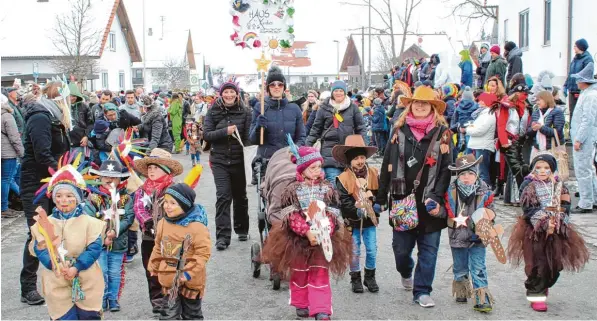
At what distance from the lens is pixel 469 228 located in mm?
6457

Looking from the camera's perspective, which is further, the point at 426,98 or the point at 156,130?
the point at 156,130

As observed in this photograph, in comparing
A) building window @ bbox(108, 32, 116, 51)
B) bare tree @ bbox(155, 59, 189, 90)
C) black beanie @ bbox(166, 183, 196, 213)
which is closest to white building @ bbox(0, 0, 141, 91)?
building window @ bbox(108, 32, 116, 51)

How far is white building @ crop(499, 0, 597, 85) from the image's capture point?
66.9ft

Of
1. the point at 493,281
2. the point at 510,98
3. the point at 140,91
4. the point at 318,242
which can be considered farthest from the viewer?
the point at 140,91

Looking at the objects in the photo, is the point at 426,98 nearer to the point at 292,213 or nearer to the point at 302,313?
the point at 292,213

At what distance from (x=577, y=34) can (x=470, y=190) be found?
1631cm

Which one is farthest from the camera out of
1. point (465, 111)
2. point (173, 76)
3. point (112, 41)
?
point (173, 76)

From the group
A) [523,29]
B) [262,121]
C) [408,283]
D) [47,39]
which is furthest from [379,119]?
[47,39]

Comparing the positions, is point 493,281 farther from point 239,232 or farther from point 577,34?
point 577,34

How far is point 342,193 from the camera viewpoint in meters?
6.80

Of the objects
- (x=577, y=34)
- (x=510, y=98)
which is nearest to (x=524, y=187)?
(x=510, y=98)

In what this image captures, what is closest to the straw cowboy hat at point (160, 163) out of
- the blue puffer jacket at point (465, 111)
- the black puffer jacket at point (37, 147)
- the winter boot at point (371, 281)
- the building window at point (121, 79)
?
the black puffer jacket at point (37, 147)

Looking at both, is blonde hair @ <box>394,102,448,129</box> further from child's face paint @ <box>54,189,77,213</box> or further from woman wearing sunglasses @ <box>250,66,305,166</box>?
child's face paint @ <box>54,189,77,213</box>

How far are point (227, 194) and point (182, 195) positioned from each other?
3.52 meters
